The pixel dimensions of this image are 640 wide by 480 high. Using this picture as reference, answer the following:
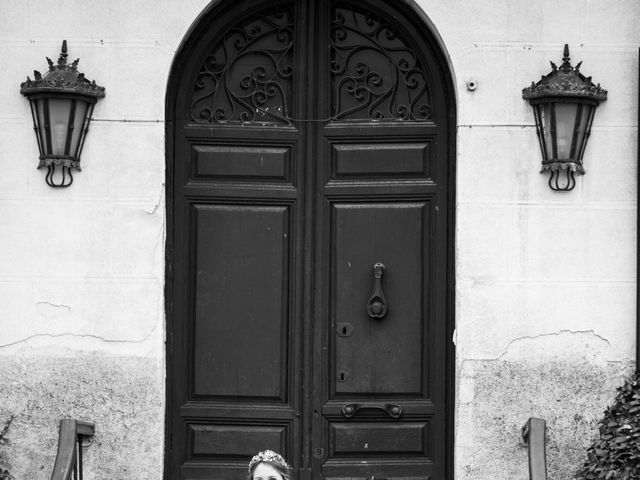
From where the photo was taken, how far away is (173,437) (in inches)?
288

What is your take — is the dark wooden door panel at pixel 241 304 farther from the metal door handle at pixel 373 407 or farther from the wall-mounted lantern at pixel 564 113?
the wall-mounted lantern at pixel 564 113

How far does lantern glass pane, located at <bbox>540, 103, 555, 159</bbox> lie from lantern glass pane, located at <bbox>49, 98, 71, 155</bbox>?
274 cm

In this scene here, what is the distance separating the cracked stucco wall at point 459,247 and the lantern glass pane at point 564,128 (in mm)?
166

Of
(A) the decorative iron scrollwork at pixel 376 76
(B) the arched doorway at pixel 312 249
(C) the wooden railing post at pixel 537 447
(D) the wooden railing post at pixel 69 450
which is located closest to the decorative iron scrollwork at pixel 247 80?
(B) the arched doorway at pixel 312 249

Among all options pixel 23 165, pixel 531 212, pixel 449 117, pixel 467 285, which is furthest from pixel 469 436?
pixel 23 165

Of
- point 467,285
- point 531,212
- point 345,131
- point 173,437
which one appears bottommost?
point 173,437


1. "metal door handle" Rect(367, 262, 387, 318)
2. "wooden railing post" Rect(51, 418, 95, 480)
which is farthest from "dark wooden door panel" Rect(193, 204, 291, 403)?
"wooden railing post" Rect(51, 418, 95, 480)

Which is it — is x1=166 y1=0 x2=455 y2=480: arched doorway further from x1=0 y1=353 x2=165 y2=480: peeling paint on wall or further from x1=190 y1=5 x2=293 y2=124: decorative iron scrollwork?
x1=0 y1=353 x2=165 y2=480: peeling paint on wall

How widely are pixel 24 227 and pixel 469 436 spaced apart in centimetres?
287

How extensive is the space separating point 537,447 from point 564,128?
1.84 m

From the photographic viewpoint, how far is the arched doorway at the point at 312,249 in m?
7.31

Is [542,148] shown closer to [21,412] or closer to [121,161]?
[121,161]

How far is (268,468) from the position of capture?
5.79 meters

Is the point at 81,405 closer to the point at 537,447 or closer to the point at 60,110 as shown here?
the point at 60,110
